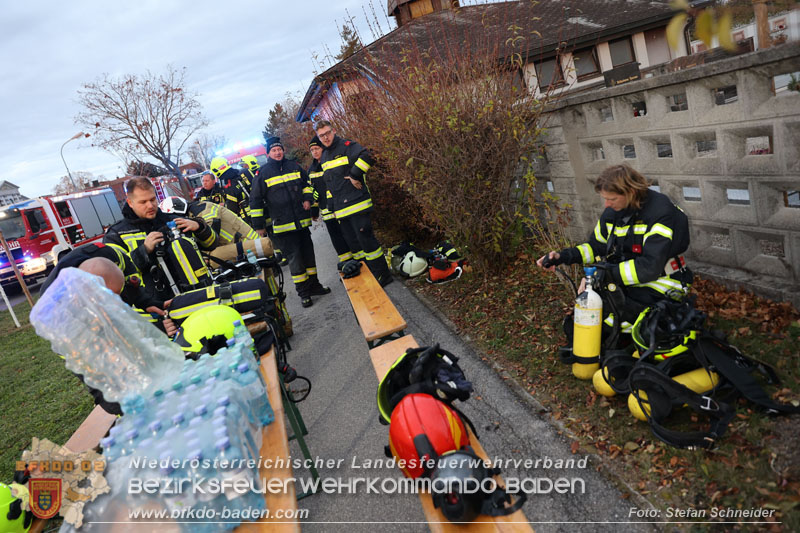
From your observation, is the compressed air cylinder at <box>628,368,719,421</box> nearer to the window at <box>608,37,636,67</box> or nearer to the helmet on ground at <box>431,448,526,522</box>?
the helmet on ground at <box>431,448,526,522</box>

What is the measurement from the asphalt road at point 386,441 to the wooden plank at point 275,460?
825mm

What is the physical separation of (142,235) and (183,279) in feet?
1.68

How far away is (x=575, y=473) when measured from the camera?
2920mm

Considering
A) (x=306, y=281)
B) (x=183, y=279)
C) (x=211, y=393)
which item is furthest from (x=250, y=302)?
(x=306, y=281)

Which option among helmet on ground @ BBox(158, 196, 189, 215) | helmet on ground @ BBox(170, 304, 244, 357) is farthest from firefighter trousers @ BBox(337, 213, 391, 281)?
helmet on ground @ BBox(170, 304, 244, 357)

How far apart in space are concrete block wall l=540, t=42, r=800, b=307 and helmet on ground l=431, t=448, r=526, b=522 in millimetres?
2825

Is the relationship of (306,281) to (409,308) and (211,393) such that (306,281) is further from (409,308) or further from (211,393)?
(211,393)

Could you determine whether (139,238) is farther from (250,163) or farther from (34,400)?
(250,163)

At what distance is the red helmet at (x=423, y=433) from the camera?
226 centimetres

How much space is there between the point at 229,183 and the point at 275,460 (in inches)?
300

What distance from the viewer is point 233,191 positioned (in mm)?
9141

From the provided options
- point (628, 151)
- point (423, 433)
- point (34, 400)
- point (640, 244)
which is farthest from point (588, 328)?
point (34, 400)

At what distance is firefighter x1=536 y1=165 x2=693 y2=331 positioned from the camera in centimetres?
311

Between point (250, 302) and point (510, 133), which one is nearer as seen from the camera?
point (250, 302)
